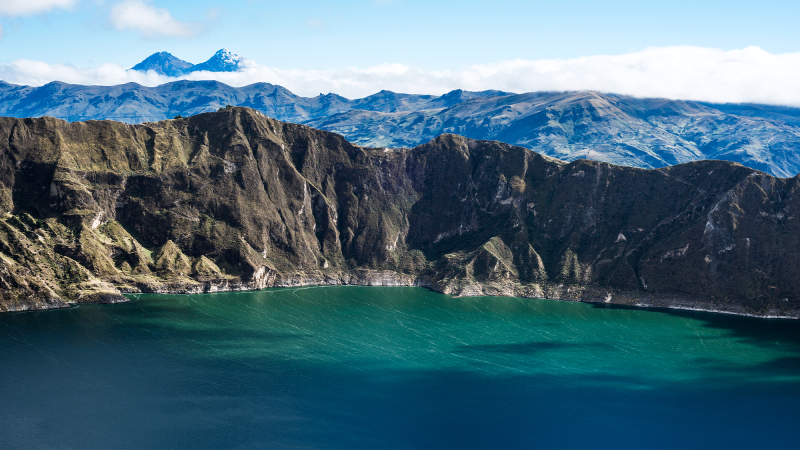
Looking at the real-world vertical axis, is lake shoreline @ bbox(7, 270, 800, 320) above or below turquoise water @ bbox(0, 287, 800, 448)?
above

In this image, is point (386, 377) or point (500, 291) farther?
point (500, 291)

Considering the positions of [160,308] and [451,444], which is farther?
[160,308]

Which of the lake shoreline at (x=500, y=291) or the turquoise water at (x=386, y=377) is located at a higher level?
the lake shoreline at (x=500, y=291)

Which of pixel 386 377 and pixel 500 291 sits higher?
pixel 500 291

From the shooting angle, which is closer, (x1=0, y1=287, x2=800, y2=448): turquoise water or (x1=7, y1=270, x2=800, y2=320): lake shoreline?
(x1=0, y1=287, x2=800, y2=448): turquoise water

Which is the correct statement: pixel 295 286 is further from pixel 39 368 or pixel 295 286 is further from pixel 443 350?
pixel 39 368

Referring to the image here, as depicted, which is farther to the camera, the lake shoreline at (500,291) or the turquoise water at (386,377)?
the lake shoreline at (500,291)

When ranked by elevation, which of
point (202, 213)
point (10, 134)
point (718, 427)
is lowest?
point (718, 427)

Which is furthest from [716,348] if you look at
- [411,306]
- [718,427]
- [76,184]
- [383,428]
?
[76,184]
